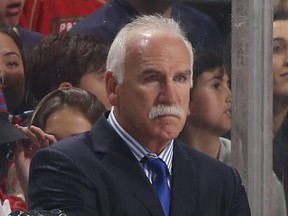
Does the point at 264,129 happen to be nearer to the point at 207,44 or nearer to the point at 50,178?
the point at 207,44

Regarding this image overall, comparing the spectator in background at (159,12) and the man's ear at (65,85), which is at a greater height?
the spectator in background at (159,12)

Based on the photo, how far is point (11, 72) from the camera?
4035mm

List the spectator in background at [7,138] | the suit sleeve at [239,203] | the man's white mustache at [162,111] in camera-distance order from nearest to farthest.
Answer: the man's white mustache at [162,111] → the suit sleeve at [239,203] → the spectator in background at [7,138]

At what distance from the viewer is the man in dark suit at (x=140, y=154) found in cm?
274

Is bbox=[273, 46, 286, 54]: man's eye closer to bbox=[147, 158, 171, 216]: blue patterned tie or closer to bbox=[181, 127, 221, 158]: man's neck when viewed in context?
bbox=[181, 127, 221, 158]: man's neck

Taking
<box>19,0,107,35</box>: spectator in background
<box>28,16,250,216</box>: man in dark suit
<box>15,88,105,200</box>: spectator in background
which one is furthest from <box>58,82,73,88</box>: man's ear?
<box>28,16,250,216</box>: man in dark suit

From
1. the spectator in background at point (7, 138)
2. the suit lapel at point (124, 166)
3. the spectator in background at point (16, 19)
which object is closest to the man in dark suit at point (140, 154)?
the suit lapel at point (124, 166)

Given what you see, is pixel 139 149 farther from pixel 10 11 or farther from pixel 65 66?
pixel 10 11

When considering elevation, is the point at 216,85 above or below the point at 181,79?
below

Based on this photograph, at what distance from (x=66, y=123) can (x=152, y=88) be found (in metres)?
1.03

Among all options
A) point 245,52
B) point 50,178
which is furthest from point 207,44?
point 50,178

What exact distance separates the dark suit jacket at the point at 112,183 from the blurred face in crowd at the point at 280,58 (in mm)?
934

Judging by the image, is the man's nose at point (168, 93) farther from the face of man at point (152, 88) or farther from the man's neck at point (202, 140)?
the man's neck at point (202, 140)

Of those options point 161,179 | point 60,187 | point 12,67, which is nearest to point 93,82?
point 12,67
